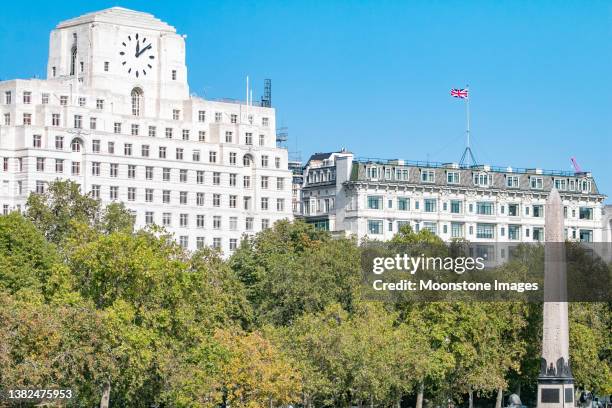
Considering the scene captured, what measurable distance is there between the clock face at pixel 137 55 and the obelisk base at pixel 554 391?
291 ft

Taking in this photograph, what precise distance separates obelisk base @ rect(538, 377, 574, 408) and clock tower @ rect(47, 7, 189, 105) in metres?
85.0

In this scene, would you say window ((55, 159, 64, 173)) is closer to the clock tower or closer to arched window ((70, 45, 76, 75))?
the clock tower

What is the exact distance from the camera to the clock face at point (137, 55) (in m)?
195

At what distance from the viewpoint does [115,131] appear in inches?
7530

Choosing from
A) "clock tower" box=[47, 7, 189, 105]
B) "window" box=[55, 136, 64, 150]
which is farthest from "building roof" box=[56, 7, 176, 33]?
"window" box=[55, 136, 64, 150]

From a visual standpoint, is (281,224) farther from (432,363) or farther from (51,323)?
(51,323)

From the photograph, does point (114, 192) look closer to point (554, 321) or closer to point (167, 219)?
point (167, 219)

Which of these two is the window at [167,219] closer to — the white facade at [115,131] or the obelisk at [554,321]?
the white facade at [115,131]

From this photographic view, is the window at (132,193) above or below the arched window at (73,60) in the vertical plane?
below

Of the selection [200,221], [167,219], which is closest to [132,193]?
[167,219]

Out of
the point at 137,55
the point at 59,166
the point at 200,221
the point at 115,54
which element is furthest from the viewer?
the point at 200,221

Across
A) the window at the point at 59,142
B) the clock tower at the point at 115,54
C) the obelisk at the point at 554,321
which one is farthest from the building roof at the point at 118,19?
the obelisk at the point at 554,321

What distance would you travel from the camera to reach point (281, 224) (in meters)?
187

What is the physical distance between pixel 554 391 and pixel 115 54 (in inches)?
3511
